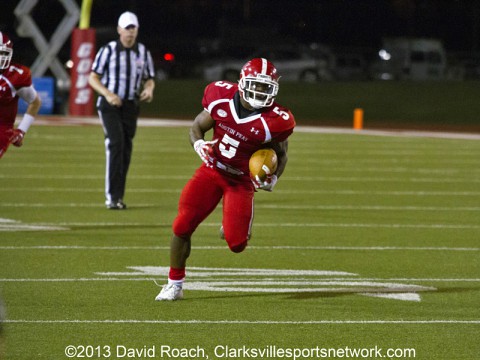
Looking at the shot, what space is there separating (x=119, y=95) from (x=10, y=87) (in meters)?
2.53

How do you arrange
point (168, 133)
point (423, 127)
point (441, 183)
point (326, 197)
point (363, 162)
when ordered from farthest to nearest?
1. point (423, 127)
2. point (168, 133)
3. point (363, 162)
4. point (441, 183)
5. point (326, 197)

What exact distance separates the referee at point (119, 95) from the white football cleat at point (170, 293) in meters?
4.44

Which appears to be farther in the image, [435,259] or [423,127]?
[423,127]

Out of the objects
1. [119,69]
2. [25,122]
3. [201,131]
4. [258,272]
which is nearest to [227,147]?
[201,131]

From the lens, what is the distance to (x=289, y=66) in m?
37.6

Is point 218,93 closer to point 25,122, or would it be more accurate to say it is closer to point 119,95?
point 25,122

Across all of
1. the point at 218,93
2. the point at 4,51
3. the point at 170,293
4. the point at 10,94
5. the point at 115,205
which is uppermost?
the point at 4,51

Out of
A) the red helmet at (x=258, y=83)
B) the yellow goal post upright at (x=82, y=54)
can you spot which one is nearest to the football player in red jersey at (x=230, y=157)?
the red helmet at (x=258, y=83)

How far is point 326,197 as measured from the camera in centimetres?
1313

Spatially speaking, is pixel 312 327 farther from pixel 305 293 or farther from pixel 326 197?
pixel 326 197

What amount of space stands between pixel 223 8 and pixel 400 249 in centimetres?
3659

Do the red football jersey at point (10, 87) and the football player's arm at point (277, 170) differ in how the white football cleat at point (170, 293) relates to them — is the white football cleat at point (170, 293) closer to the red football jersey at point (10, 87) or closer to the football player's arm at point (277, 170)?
the football player's arm at point (277, 170)

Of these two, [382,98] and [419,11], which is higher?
[419,11]

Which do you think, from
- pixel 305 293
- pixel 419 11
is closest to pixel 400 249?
pixel 305 293
